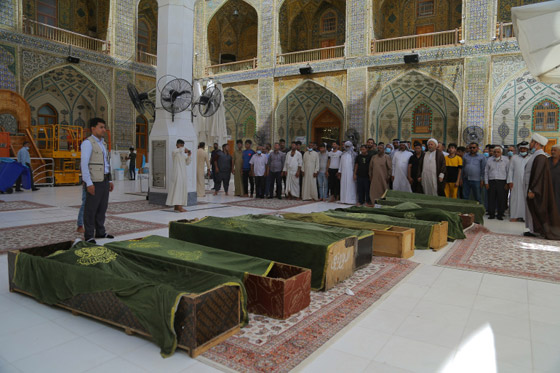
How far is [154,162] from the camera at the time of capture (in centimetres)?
795

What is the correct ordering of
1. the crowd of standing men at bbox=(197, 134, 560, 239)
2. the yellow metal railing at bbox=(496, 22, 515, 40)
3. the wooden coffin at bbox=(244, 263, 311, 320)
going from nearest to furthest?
the wooden coffin at bbox=(244, 263, 311, 320) → the crowd of standing men at bbox=(197, 134, 560, 239) → the yellow metal railing at bbox=(496, 22, 515, 40)

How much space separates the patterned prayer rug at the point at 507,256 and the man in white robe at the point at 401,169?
228 centimetres

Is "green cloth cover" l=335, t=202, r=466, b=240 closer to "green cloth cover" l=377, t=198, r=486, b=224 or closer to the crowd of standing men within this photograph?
"green cloth cover" l=377, t=198, r=486, b=224

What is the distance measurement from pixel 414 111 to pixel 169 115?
1048cm

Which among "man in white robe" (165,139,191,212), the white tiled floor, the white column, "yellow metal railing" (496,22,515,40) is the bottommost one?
the white tiled floor

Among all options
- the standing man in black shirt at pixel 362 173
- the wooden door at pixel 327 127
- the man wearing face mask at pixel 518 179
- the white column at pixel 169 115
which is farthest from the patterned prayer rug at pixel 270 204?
the wooden door at pixel 327 127

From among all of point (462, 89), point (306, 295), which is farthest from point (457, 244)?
point (462, 89)

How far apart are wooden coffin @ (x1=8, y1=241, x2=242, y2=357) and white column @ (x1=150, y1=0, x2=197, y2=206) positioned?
5423 millimetres

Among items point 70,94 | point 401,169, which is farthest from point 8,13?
point 401,169

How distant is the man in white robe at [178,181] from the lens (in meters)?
6.81

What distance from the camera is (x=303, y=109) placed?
17.2 m

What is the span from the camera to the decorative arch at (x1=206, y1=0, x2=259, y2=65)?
18.4 metres

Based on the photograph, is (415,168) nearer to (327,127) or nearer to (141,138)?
(327,127)

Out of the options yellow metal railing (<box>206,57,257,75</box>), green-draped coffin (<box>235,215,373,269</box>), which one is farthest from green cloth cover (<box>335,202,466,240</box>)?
yellow metal railing (<box>206,57,257,75</box>)
